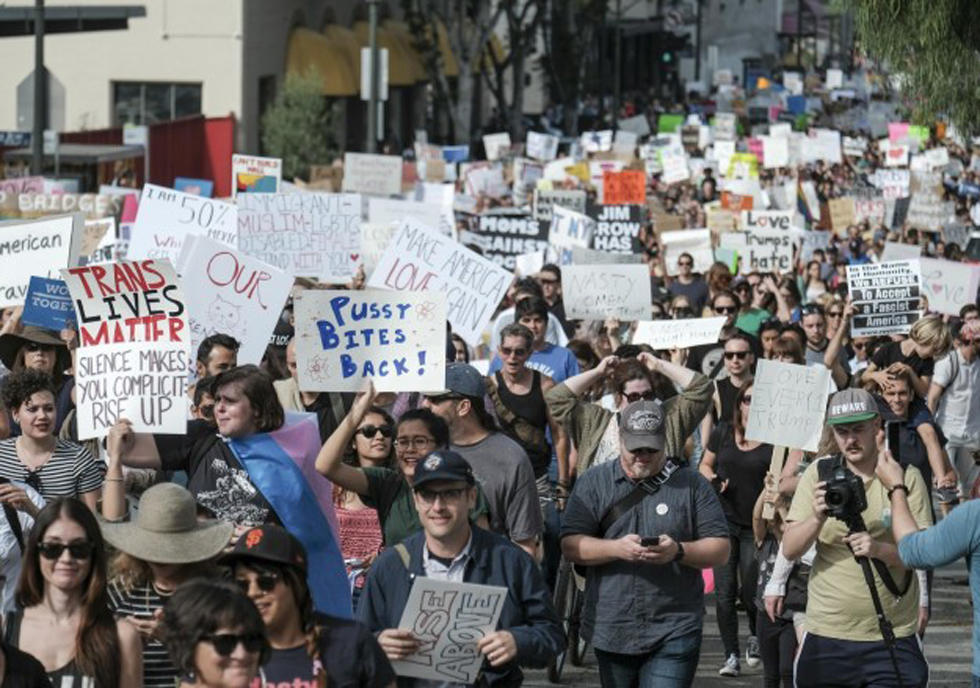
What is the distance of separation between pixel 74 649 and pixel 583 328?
461 inches

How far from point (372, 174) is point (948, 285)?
428 inches

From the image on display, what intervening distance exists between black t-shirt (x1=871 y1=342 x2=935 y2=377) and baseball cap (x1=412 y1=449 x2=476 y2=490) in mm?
7498

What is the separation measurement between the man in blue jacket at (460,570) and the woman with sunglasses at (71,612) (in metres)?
0.81

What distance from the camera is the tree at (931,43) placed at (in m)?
17.3

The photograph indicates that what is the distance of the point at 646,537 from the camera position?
7387 millimetres

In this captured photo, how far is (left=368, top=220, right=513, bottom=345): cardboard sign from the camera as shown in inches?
505

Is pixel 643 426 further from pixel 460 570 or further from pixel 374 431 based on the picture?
pixel 460 570

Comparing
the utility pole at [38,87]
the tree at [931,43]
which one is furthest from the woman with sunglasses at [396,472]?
the utility pole at [38,87]

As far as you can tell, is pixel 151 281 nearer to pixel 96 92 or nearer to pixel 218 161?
pixel 218 161

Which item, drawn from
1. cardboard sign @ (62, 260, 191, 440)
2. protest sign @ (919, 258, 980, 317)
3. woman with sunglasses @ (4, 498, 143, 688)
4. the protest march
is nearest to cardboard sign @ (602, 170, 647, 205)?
protest sign @ (919, 258, 980, 317)

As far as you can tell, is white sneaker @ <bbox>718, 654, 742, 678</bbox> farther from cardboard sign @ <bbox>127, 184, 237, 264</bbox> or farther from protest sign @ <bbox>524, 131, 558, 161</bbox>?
protest sign @ <bbox>524, 131, 558, 161</bbox>

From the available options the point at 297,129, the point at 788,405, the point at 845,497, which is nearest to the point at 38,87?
the point at 788,405

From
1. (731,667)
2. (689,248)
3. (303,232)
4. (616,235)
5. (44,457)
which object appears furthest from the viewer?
(689,248)

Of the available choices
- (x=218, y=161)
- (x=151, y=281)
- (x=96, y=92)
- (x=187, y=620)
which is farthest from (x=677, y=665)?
(x=96, y=92)
